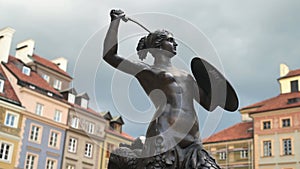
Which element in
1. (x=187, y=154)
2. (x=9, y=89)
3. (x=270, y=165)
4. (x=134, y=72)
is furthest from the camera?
(x=270, y=165)

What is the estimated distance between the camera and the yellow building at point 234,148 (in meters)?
42.4

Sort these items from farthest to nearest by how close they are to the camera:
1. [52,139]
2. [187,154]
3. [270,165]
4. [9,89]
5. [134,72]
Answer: [270,165] < [52,139] < [9,89] < [134,72] < [187,154]

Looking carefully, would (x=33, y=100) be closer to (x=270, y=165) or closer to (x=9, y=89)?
(x=9, y=89)

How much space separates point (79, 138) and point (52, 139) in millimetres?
2837

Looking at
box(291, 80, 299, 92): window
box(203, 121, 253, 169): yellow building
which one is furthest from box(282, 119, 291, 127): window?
box(291, 80, 299, 92): window

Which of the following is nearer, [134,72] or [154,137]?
[154,137]

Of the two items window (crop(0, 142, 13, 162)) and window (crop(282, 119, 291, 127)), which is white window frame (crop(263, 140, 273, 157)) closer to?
window (crop(282, 119, 291, 127))

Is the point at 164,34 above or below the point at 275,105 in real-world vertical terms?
below

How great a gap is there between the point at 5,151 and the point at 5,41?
10574mm

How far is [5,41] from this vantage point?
127ft

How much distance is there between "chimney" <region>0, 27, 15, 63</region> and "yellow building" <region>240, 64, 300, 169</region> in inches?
916

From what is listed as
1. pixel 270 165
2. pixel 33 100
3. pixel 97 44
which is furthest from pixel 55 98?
pixel 97 44

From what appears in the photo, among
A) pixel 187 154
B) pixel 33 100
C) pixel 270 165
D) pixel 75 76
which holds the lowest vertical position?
pixel 187 154

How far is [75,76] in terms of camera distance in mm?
4809
